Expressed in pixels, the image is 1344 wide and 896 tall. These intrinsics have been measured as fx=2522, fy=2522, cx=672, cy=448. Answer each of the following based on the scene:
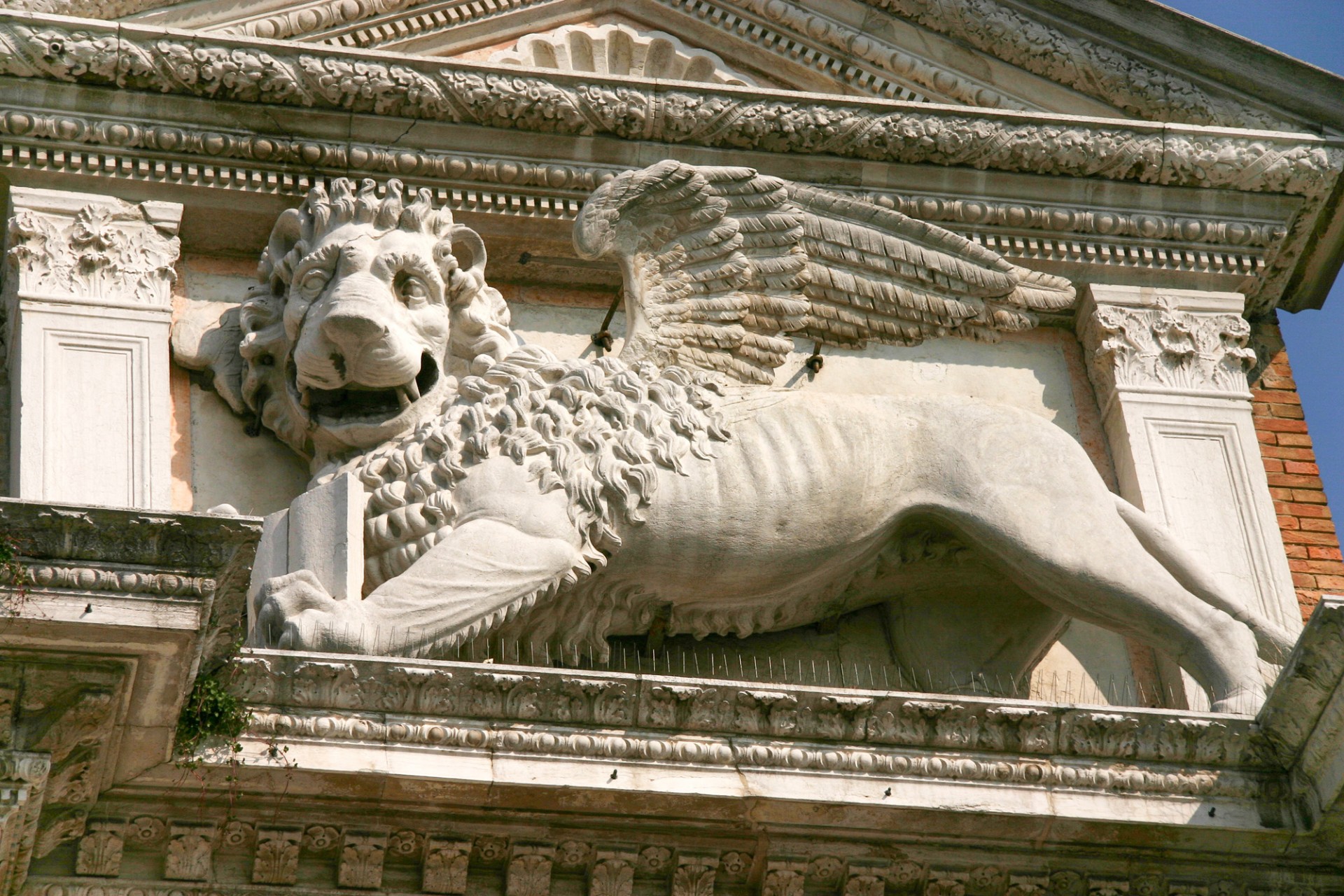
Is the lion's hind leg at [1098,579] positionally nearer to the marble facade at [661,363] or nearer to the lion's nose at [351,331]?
the marble facade at [661,363]

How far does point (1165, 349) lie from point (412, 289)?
2.89 meters

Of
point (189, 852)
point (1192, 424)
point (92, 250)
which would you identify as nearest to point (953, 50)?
point (1192, 424)

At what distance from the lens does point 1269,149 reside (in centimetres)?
979

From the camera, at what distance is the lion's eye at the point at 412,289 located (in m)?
8.52

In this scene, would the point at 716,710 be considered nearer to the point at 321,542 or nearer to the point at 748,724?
the point at 748,724

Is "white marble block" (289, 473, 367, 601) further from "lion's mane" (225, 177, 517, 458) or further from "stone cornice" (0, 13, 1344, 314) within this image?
"stone cornice" (0, 13, 1344, 314)

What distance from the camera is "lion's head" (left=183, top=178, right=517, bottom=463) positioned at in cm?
827

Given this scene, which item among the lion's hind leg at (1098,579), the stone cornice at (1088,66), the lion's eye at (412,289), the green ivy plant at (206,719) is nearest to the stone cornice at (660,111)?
the stone cornice at (1088,66)

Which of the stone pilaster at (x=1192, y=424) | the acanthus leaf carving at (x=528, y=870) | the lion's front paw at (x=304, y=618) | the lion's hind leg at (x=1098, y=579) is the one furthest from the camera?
the stone pilaster at (x=1192, y=424)

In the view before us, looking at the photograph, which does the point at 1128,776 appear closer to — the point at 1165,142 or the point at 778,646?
the point at 778,646

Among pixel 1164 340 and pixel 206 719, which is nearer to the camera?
pixel 206 719

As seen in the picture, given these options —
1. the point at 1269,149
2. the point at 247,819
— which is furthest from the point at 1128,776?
the point at 1269,149

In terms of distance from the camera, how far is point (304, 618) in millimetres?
7410

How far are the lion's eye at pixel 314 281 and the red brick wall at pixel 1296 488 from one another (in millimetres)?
3571
